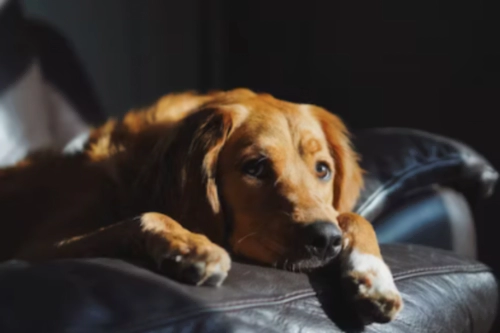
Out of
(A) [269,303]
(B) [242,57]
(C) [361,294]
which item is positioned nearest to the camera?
(A) [269,303]

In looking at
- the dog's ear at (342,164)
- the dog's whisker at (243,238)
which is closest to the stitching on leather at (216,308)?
the dog's whisker at (243,238)

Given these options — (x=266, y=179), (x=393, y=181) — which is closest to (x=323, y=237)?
(x=266, y=179)

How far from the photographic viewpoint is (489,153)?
2.95m

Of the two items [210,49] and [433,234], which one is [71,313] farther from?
[210,49]

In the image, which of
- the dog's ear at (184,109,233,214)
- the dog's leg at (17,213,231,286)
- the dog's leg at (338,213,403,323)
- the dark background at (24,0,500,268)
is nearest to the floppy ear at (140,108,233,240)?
the dog's ear at (184,109,233,214)

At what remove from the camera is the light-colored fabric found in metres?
2.49

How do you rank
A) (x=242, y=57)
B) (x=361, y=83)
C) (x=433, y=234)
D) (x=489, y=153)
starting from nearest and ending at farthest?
(x=433, y=234), (x=489, y=153), (x=361, y=83), (x=242, y=57)

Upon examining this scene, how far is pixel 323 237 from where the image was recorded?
142 cm

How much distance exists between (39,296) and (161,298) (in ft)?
0.58

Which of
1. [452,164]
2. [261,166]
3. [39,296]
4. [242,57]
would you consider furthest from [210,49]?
[39,296]

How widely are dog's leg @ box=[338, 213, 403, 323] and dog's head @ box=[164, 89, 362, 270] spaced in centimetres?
5

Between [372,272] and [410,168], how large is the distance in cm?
80

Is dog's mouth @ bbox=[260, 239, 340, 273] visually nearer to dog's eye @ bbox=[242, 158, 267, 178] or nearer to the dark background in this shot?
dog's eye @ bbox=[242, 158, 267, 178]

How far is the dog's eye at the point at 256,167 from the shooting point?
1682 millimetres
